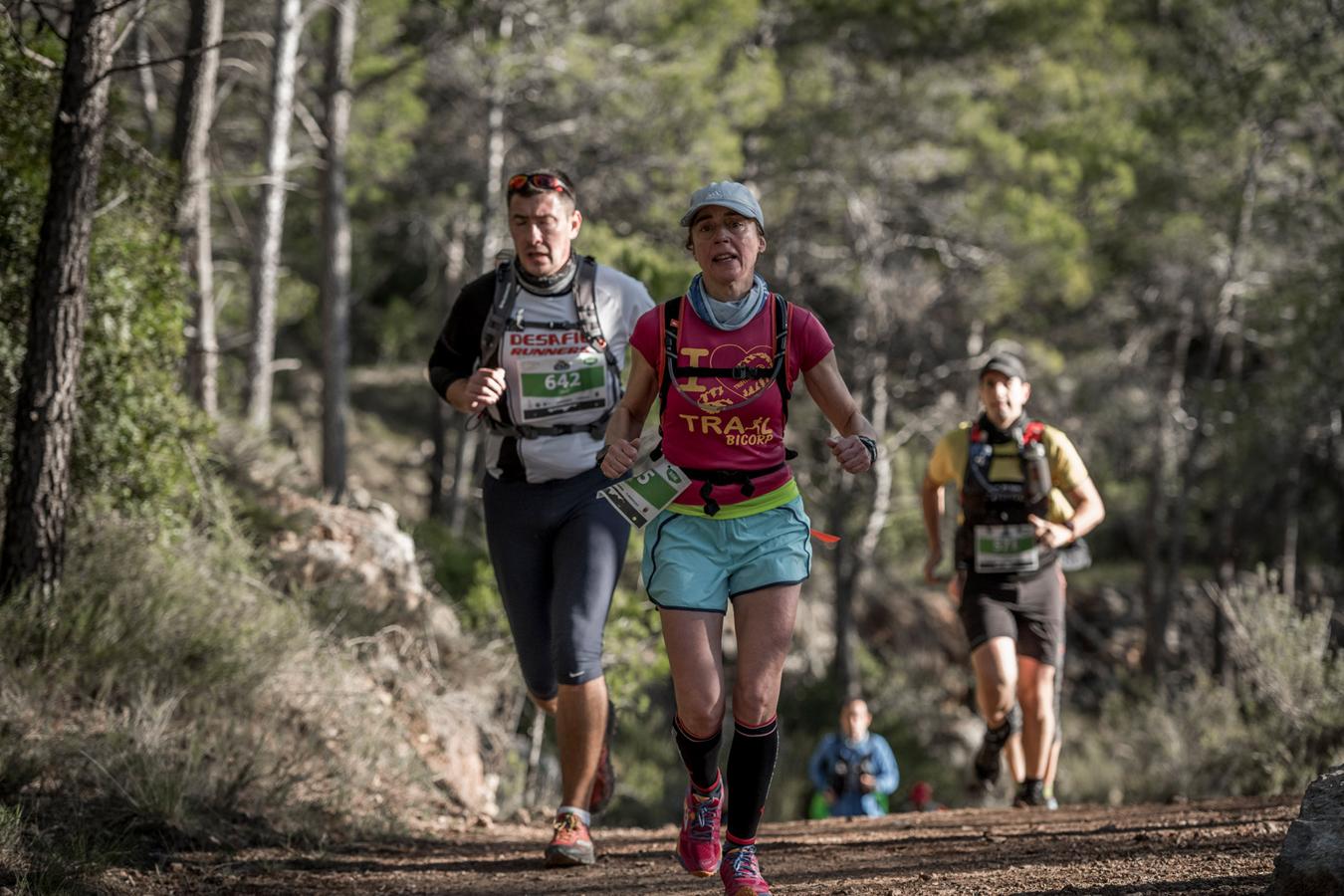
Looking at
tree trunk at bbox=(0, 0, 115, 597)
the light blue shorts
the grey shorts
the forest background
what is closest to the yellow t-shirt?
the grey shorts

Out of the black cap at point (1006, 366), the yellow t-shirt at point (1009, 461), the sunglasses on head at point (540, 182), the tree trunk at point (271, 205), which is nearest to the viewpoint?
the sunglasses on head at point (540, 182)

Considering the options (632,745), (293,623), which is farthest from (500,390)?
(632,745)

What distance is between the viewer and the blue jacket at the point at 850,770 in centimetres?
948

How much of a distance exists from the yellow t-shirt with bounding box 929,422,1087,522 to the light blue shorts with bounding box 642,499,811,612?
2.80 m

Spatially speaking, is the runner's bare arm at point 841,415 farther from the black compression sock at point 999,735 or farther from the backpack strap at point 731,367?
the black compression sock at point 999,735

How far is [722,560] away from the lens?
4.24 m

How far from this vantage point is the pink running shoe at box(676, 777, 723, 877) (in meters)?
4.31

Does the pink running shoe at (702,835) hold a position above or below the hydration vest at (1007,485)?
below

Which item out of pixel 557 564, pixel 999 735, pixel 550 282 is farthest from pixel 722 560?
pixel 999 735

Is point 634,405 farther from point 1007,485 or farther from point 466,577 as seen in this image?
point 466,577

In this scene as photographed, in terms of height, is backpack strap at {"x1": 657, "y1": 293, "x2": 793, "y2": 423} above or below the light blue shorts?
above

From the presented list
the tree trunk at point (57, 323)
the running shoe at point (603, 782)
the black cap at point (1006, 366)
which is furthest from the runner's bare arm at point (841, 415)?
the tree trunk at point (57, 323)

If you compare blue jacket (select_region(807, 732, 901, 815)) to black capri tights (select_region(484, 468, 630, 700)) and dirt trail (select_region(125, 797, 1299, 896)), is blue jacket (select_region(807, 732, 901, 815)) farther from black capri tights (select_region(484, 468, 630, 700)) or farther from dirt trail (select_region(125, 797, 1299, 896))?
black capri tights (select_region(484, 468, 630, 700))

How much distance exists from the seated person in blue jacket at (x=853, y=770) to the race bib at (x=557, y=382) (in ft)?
16.6
